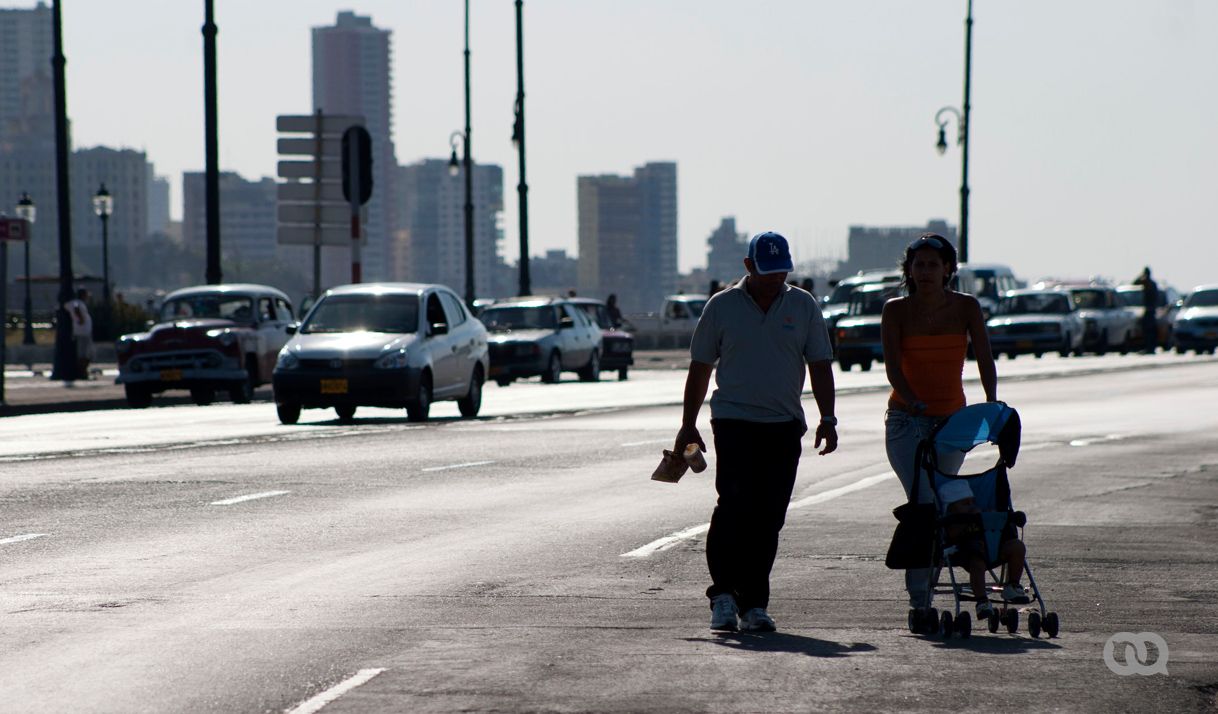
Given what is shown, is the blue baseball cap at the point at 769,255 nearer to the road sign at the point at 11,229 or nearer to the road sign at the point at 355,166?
the road sign at the point at 11,229

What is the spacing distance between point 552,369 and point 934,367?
31.3 metres

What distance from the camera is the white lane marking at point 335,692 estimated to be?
7.30 m

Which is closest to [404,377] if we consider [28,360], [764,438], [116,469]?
[116,469]

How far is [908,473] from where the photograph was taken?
941 centimetres

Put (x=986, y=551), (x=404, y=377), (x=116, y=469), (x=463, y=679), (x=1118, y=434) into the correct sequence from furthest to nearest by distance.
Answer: (x=404, y=377), (x=1118, y=434), (x=116, y=469), (x=986, y=551), (x=463, y=679)

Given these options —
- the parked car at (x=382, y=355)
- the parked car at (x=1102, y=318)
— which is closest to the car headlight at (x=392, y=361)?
the parked car at (x=382, y=355)

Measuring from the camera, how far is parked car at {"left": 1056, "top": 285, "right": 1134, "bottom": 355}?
5688cm

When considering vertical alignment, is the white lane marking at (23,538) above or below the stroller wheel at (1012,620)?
below

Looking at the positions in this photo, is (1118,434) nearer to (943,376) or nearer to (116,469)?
(116,469)

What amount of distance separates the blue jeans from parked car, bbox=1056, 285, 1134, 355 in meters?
47.8

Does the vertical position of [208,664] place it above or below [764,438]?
below

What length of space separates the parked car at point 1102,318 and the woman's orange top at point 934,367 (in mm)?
47733

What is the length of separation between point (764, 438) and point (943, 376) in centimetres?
80

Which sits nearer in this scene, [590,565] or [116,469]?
[590,565]
